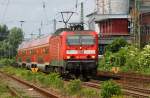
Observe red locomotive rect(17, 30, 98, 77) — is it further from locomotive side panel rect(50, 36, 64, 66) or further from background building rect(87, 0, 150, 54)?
background building rect(87, 0, 150, 54)

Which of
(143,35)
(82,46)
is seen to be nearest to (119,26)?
(143,35)

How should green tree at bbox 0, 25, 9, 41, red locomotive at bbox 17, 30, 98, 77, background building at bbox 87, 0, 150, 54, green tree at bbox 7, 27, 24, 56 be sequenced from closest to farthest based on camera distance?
red locomotive at bbox 17, 30, 98, 77, background building at bbox 87, 0, 150, 54, green tree at bbox 7, 27, 24, 56, green tree at bbox 0, 25, 9, 41

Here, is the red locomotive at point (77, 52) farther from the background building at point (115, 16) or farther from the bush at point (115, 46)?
the background building at point (115, 16)

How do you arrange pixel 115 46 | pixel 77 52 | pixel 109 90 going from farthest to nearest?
pixel 115 46 → pixel 77 52 → pixel 109 90

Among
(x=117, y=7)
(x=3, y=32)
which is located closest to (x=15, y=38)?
(x=3, y=32)

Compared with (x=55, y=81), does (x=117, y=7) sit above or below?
above

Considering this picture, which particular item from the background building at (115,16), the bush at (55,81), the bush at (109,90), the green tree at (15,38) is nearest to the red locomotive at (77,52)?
the bush at (55,81)

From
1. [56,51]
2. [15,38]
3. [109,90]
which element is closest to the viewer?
[109,90]

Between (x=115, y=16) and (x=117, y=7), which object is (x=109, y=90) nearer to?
(x=115, y=16)

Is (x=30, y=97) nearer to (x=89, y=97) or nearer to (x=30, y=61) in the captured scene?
(x=89, y=97)

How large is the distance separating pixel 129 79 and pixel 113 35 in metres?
60.3

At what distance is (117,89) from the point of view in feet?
58.5

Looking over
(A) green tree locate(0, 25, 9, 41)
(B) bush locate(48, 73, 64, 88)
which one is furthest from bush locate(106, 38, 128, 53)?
(A) green tree locate(0, 25, 9, 41)

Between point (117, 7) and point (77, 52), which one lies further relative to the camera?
point (117, 7)
